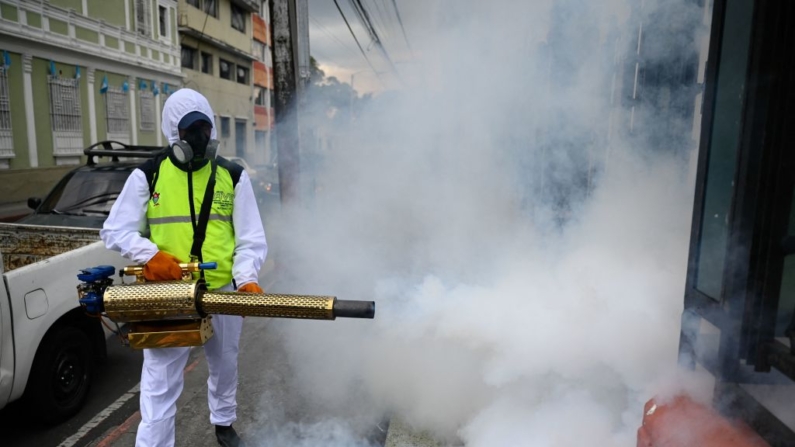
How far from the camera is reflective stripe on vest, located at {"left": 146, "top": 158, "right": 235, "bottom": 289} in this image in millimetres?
2451

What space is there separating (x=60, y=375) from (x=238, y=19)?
28172 millimetres

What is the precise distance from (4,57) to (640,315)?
14306mm

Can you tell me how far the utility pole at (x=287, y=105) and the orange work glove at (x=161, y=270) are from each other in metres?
4.11

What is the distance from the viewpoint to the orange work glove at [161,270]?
2242mm

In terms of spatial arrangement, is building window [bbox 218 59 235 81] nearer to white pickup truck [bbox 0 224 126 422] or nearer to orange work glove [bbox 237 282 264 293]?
white pickup truck [bbox 0 224 126 422]

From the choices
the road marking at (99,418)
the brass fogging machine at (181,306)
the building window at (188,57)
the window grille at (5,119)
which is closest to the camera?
the brass fogging machine at (181,306)

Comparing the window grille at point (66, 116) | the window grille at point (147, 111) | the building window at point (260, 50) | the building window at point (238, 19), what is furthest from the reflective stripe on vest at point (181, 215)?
the building window at point (260, 50)

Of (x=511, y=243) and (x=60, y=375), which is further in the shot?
(x=511, y=243)

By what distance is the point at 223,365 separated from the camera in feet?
8.97

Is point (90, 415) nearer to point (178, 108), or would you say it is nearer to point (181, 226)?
point (181, 226)

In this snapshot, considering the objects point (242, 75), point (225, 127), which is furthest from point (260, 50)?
point (225, 127)

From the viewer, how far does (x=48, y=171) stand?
13.5 meters

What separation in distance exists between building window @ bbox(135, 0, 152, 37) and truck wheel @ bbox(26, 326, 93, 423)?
55.3 feet

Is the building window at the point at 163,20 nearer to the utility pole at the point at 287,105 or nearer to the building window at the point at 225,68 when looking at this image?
the building window at the point at 225,68
